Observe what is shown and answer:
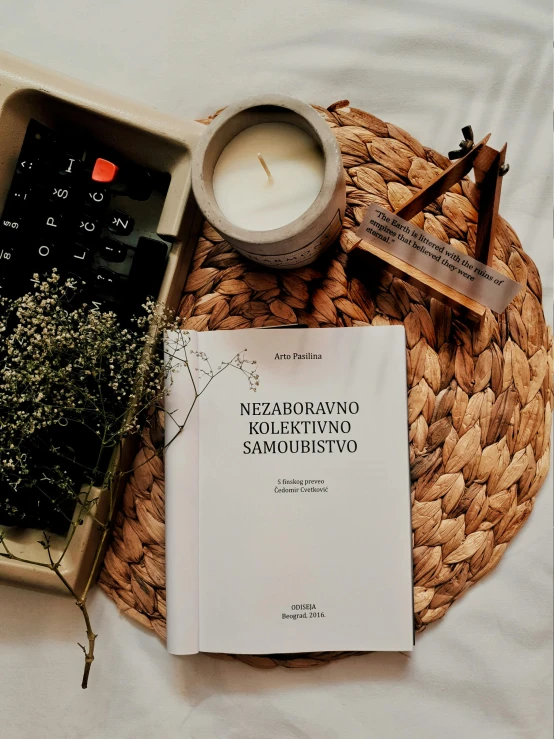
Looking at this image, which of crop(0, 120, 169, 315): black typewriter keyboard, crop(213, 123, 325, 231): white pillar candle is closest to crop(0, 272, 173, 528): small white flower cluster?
crop(0, 120, 169, 315): black typewriter keyboard

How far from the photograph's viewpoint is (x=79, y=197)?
606mm

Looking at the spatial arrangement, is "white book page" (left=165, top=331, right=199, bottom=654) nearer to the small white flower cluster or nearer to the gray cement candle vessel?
the small white flower cluster

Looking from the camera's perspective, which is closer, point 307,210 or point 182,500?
point 307,210

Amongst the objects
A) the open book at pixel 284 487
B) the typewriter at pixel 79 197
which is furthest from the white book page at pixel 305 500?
the typewriter at pixel 79 197

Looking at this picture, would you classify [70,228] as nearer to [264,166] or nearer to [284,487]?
[264,166]

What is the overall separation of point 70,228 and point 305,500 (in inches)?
13.5

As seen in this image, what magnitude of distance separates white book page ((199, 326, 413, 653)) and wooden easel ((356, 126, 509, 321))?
0.19 feet

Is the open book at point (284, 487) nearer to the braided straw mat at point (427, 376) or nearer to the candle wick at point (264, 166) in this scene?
the braided straw mat at point (427, 376)

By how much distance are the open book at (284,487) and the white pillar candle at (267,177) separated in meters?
0.13

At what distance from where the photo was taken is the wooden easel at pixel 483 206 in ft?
1.87

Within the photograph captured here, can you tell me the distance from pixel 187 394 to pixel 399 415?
8.2 inches

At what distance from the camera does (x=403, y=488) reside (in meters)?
0.62

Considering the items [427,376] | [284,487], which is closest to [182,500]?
[284,487]

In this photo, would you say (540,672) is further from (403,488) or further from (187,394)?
(187,394)
